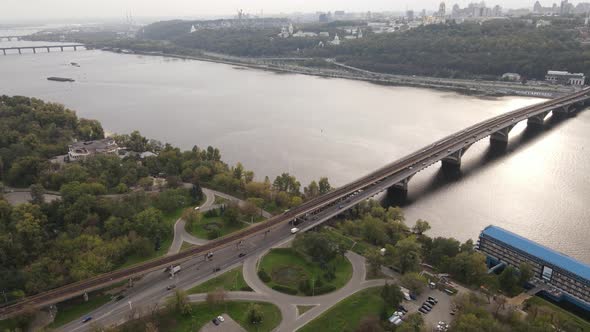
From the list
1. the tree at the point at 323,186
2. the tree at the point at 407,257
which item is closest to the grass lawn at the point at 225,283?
the tree at the point at 407,257

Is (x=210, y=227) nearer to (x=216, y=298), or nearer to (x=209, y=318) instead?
(x=216, y=298)

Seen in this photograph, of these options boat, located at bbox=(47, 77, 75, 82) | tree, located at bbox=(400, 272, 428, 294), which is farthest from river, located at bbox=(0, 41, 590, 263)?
tree, located at bbox=(400, 272, 428, 294)

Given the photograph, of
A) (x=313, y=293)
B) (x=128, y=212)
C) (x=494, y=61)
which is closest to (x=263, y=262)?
(x=313, y=293)

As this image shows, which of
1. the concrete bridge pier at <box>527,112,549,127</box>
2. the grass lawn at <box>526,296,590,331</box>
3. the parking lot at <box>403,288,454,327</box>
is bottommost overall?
the grass lawn at <box>526,296,590,331</box>

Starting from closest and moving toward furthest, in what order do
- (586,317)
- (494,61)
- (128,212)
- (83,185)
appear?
(586,317)
(128,212)
(83,185)
(494,61)

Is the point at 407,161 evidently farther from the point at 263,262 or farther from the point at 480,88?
the point at 480,88

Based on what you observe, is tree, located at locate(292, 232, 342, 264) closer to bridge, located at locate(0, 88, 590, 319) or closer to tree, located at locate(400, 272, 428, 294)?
bridge, located at locate(0, 88, 590, 319)
